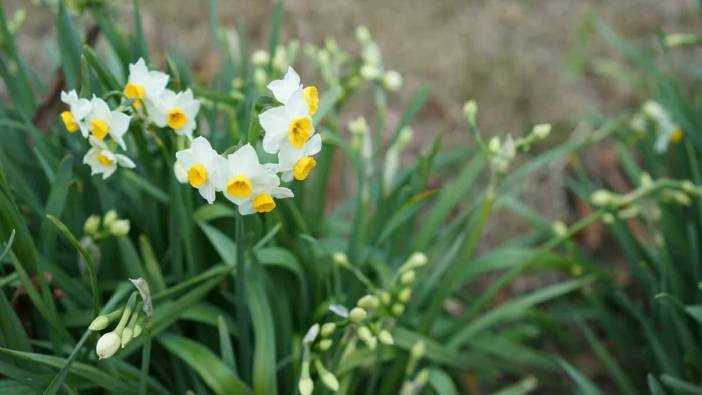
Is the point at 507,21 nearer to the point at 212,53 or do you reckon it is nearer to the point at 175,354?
the point at 212,53

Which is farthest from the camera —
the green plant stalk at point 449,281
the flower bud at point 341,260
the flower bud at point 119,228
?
the green plant stalk at point 449,281

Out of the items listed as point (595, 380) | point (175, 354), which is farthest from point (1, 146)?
point (595, 380)

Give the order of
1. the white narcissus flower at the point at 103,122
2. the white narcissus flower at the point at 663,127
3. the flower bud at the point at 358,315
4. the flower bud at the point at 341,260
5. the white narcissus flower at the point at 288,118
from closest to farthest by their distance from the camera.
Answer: the white narcissus flower at the point at 288,118
the white narcissus flower at the point at 103,122
the flower bud at the point at 358,315
the flower bud at the point at 341,260
the white narcissus flower at the point at 663,127

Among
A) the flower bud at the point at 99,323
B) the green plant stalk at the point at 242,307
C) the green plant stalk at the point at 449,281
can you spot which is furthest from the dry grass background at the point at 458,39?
the flower bud at the point at 99,323

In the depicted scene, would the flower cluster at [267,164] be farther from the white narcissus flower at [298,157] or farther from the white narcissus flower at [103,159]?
the white narcissus flower at [103,159]

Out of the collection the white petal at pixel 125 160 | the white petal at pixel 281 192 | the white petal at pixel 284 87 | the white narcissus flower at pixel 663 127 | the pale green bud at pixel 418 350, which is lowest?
the pale green bud at pixel 418 350

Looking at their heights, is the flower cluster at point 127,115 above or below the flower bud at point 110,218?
above

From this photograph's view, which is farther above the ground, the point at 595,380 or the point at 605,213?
the point at 605,213

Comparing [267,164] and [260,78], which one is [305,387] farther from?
[260,78]
